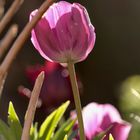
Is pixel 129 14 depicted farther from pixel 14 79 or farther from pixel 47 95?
pixel 47 95

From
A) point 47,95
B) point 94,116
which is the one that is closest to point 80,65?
point 47,95

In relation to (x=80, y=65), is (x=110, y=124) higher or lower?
higher

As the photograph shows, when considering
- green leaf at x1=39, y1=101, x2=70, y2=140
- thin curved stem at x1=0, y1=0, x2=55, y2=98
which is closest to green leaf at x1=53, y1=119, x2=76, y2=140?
green leaf at x1=39, y1=101, x2=70, y2=140

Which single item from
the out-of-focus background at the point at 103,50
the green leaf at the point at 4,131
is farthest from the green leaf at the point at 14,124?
the out-of-focus background at the point at 103,50

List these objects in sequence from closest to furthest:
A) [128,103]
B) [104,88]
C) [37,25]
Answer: [37,25] → [128,103] → [104,88]

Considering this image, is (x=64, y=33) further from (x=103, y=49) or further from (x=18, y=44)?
(x=103, y=49)

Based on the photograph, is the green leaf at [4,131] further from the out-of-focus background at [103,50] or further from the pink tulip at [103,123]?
the out-of-focus background at [103,50]

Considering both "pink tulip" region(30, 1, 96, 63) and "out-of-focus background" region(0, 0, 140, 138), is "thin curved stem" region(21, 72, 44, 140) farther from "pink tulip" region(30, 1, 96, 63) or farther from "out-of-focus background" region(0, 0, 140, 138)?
"out-of-focus background" region(0, 0, 140, 138)
